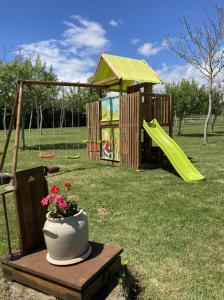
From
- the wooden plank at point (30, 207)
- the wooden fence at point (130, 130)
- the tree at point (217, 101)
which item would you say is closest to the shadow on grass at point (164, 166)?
the wooden fence at point (130, 130)

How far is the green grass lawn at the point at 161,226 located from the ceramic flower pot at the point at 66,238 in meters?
0.75

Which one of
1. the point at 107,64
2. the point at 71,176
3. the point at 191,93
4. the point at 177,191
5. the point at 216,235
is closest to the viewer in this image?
the point at 216,235

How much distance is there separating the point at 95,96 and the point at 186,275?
29.8m

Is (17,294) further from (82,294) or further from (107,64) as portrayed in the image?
(107,64)

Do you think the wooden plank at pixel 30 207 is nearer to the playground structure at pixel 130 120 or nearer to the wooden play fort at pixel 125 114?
the playground structure at pixel 130 120

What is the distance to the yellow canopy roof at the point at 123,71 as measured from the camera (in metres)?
9.55

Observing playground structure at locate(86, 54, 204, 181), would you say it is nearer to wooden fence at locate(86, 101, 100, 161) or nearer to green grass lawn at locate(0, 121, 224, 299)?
wooden fence at locate(86, 101, 100, 161)

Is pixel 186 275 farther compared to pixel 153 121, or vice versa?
pixel 153 121

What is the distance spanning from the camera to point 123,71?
9.68 meters

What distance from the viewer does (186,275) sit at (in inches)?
120

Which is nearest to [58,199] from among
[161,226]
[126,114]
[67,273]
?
[67,273]

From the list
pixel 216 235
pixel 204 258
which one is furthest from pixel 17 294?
pixel 216 235

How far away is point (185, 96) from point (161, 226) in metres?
21.1

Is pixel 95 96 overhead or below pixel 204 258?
overhead
